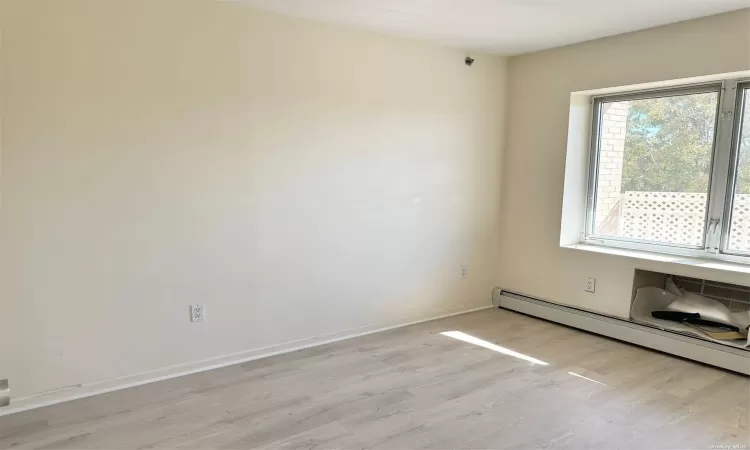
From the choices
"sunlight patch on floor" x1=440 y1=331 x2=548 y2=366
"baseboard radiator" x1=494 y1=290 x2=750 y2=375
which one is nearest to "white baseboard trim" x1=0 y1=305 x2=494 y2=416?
"sunlight patch on floor" x1=440 y1=331 x2=548 y2=366

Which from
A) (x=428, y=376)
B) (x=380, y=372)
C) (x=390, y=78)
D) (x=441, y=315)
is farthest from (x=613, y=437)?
(x=390, y=78)

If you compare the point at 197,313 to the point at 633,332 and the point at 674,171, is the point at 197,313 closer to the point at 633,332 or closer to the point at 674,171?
the point at 633,332

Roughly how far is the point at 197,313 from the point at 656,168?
A: 11.0 feet

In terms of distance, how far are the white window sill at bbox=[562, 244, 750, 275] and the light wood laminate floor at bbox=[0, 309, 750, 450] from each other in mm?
636

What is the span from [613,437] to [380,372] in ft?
4.18

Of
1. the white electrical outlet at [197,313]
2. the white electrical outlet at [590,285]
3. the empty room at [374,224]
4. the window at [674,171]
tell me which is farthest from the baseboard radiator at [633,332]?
the white electrical outlet at [197,313]

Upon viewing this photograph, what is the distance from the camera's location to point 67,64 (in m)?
2.36

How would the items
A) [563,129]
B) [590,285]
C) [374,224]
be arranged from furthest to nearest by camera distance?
1. [563,129]
2. [590,285]
3. [374,224]

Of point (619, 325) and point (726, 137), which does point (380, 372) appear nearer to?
point (619, 325)

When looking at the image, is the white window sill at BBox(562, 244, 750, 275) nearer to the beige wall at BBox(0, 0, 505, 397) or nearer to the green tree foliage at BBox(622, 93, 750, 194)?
the green tree foliage at BBox(622, 93, 750, 194)

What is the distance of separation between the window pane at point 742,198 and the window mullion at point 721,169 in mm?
53

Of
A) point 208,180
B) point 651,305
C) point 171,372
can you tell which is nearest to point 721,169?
point 651,305

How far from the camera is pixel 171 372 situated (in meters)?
2.79

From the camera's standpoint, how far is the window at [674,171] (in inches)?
121
